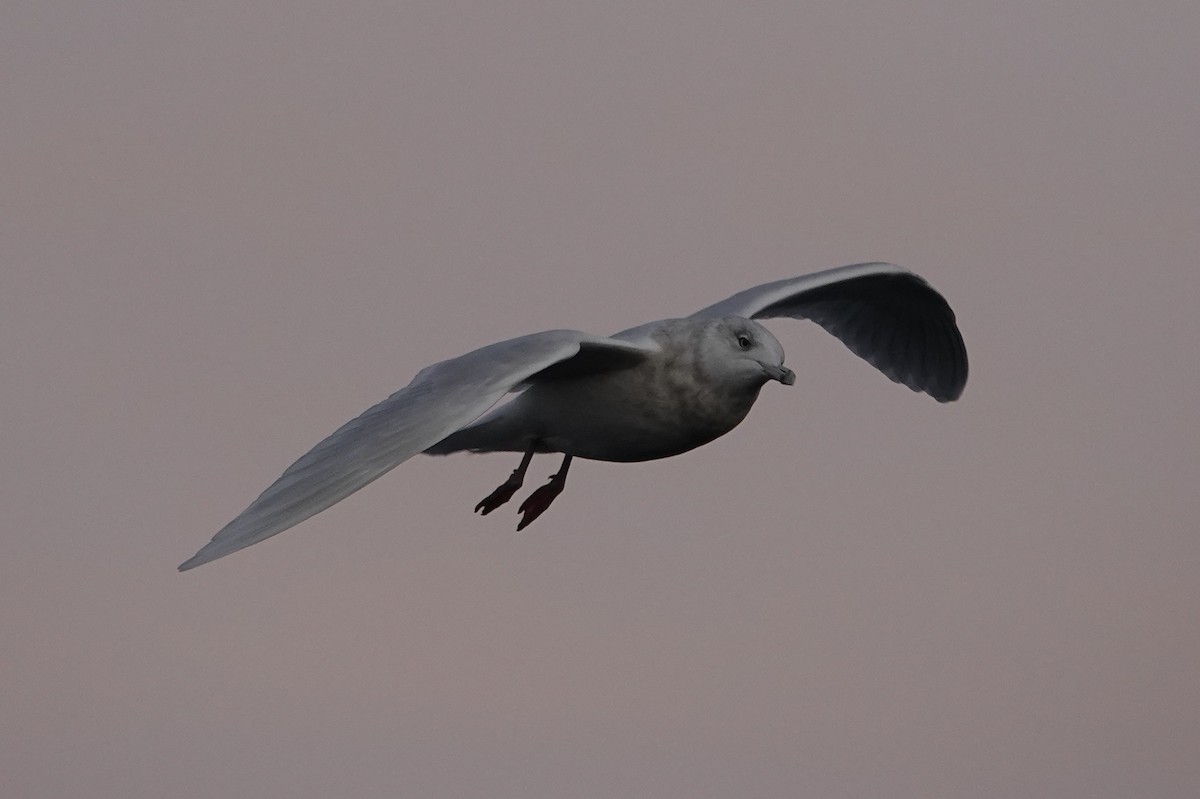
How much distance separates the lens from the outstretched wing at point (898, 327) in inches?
500

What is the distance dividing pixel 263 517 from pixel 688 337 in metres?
2.69

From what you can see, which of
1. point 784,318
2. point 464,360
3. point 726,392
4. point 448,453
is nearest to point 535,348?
point 464,360

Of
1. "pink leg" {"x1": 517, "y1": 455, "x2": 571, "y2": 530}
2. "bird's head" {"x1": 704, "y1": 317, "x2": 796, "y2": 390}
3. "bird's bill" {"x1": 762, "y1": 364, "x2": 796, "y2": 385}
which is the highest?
"bird's head" {"x1": 704, "y1": 317, "x2": 796, "y2": 390}

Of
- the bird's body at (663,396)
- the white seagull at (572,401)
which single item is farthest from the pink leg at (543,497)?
the bird's body at (663,396)

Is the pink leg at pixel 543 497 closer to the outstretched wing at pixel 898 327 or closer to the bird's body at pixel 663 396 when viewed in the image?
the bird's body at pixel 663 396

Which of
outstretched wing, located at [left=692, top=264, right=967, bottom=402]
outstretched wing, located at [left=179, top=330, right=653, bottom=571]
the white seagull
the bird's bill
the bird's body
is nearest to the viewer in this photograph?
outstretched wing, located at [left=179, top=330, right=653, bottom=571]

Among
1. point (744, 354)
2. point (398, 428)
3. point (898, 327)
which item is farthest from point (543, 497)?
point (898, 327)

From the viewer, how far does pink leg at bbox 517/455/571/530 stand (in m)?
11.2

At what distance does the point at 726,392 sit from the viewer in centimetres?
1024

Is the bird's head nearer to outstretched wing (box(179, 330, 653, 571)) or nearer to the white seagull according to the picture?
the white seagull

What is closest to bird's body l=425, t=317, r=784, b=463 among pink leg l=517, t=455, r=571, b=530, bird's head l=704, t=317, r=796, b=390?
bird's head l=704, t=317, r=796, b=390

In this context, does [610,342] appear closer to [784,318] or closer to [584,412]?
[584,412]

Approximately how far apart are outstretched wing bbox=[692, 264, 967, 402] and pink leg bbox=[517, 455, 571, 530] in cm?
187

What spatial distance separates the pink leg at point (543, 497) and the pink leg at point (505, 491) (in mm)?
137
